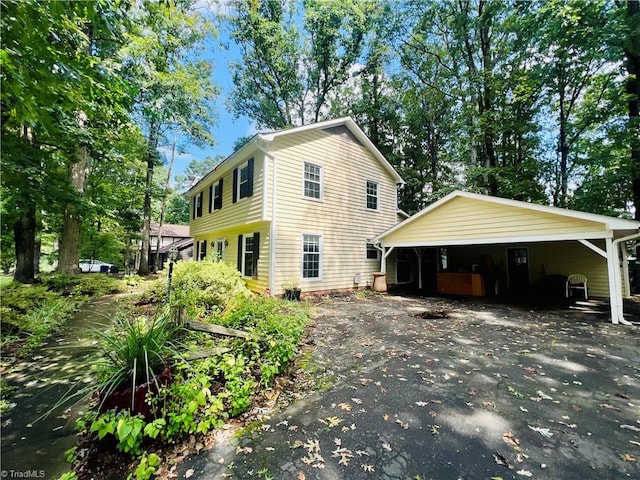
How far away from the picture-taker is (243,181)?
10969mm

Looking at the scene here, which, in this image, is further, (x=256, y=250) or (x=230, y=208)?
(x=230, y=208)

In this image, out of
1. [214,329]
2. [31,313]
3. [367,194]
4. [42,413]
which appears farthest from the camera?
[367,194]

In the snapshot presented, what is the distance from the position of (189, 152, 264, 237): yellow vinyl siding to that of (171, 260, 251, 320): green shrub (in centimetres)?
274

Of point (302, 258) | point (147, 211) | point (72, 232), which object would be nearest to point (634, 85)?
point (302, 258)

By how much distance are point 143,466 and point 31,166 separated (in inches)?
331

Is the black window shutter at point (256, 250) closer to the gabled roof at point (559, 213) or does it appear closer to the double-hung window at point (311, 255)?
the double-hung window at point (311, 255)

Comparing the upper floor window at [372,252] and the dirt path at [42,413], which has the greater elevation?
the upper floor window at [372,252]

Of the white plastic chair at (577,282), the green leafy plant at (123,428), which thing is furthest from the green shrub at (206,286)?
the white plastic chair at (577,282)

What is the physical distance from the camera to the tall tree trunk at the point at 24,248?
9391 mm

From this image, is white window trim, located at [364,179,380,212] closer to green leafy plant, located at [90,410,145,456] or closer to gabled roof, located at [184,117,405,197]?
gabled roof, located at [184,117,405,197]

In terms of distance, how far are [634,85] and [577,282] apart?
8194 millimetres

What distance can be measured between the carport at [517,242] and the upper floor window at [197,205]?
1010cm

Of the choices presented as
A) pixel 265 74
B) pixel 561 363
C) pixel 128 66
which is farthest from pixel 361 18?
pixel 561 363

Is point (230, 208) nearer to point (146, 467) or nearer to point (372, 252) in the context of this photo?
point (372, 252)
